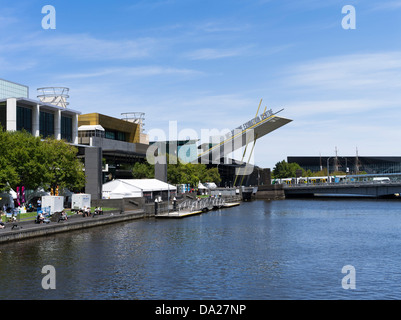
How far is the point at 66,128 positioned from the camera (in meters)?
82.4

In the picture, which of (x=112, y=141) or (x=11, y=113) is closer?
(x=11, y=113)

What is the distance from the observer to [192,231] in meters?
45.0

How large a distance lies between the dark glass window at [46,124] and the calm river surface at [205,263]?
34308mm

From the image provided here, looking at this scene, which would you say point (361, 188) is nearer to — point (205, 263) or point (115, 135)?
point (115, 135)

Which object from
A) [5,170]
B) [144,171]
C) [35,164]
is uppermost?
[144,171]

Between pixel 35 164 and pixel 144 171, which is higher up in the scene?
pixel 144 171

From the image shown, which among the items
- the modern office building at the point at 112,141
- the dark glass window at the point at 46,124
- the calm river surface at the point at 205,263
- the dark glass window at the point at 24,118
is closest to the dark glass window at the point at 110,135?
the modern office building at the point at 112,141

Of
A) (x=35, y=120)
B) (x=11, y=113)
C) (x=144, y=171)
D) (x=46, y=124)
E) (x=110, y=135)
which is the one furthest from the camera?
(x=110, y=135)

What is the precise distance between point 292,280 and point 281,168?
168m

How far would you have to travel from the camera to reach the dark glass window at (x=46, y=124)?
73.7 meters

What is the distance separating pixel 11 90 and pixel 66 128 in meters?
35.0

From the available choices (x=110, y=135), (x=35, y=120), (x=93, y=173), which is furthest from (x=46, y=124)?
(x=110, y=135)

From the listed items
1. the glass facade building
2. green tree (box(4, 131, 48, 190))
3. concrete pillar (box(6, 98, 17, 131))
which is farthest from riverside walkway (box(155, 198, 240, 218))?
the glass facade building

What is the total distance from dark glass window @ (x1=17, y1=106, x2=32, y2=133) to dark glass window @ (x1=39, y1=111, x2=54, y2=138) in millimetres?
3385
